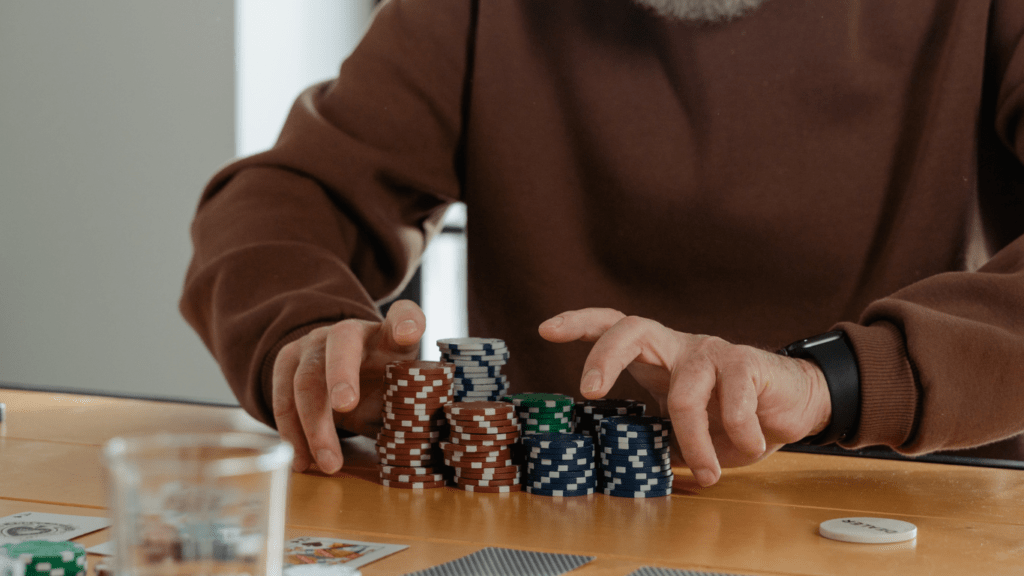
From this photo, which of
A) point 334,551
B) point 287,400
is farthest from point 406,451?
point 334,551

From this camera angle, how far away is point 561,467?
1.15m

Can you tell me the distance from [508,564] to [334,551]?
0.16 m

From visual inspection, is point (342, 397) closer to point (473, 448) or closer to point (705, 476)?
point (473, 448)

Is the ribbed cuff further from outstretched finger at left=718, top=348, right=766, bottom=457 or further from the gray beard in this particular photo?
the gray beard

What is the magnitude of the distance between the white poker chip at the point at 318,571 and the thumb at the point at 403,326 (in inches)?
20.1

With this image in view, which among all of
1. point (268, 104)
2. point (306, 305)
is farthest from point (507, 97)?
point (268, 104)

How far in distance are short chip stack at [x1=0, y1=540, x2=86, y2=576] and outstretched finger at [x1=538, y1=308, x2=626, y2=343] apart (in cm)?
62

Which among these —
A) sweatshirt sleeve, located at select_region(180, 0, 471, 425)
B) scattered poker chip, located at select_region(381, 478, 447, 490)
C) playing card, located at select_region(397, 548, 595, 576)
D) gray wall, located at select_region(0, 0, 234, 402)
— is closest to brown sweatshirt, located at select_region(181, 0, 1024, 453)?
sweatshirt sleeve, located at select_region(180, 0, 471, 425)

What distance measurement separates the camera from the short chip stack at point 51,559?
28.1 inches

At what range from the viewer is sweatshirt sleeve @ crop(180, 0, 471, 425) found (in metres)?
1.61

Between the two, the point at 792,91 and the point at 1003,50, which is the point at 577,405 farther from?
the point at 1003,50

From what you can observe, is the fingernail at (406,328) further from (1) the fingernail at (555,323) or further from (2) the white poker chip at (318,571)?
Answer: (2) the white poker chip at (318,571)

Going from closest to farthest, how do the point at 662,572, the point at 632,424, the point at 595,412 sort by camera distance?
the point at 662,572, the point at 632,424, the point at 595,412

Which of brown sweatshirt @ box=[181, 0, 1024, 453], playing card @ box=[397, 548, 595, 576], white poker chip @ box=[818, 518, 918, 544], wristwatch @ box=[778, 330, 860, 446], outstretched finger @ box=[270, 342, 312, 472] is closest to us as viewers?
playing card @ box=[397, 548, 595, 576]
